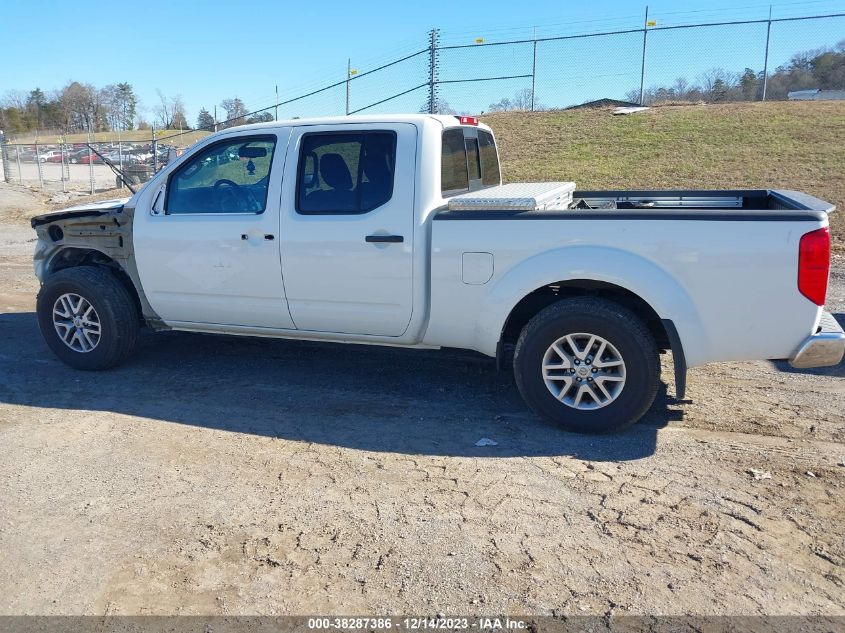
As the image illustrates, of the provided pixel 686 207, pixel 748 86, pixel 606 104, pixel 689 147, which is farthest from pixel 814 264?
pixel 748 86

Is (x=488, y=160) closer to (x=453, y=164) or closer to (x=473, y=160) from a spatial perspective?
(x=473, y=160)

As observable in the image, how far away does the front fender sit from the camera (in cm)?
421

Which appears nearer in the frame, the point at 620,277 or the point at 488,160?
the point at 620,277

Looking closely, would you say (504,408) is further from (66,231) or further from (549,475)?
(66,231)

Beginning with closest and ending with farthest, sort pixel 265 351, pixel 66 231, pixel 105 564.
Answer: pixel 105 564 < pixel 66 231 < pixel 265 351

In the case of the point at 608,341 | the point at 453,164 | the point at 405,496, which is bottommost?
the point at 405,496

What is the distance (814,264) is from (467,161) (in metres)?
2.53

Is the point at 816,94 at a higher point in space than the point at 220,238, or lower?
higher

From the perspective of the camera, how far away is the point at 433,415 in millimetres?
4938

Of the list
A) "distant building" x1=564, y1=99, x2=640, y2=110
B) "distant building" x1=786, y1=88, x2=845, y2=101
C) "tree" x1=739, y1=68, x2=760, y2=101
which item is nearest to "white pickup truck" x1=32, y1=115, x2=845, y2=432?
"distant building" x1=564, y1=99, x2=640, y2=110

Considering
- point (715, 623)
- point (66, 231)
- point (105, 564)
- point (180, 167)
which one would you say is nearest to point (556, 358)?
point (715, 623)

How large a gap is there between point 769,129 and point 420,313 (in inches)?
625

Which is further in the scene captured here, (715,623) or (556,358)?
(556,358)

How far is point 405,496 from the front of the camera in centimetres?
384
